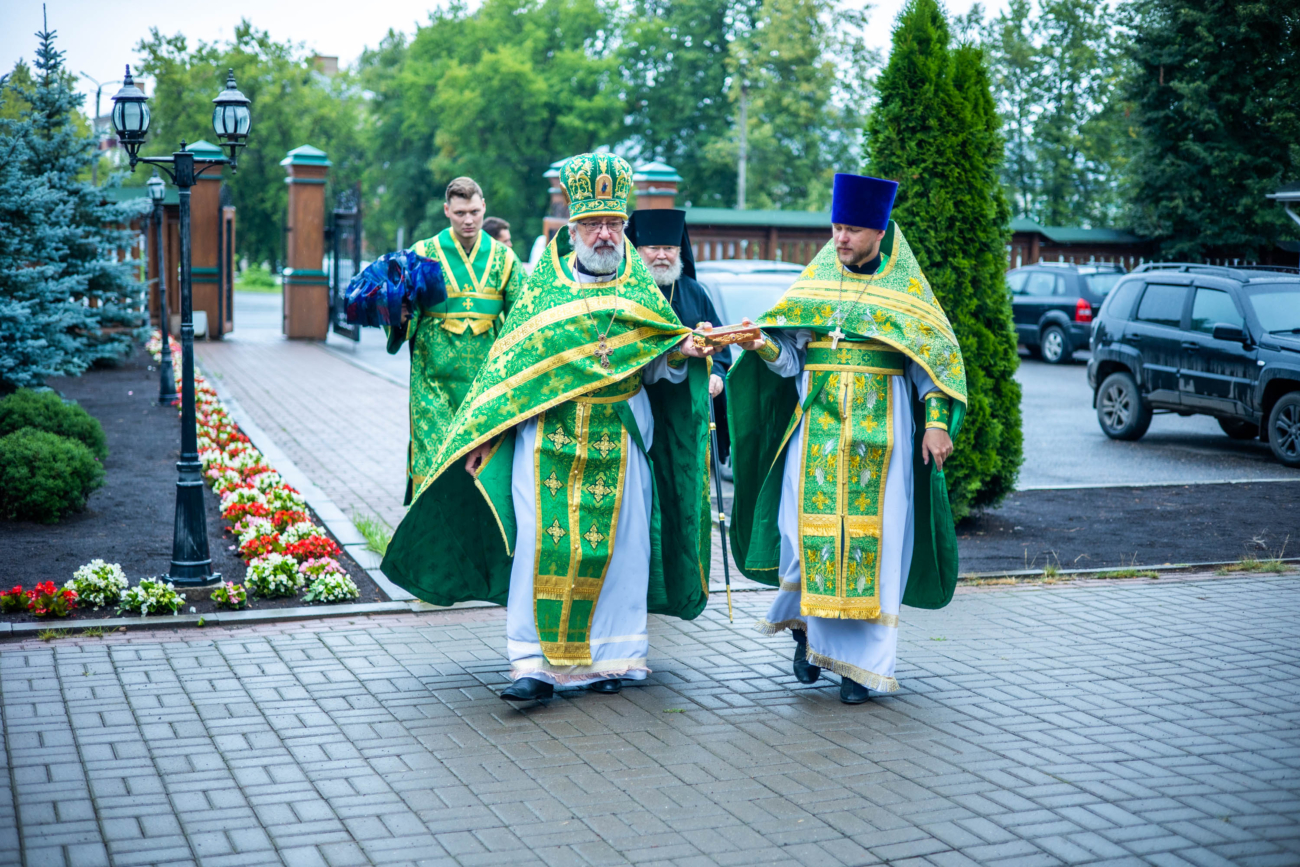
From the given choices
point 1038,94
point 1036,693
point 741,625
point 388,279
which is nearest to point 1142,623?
point 1036,693

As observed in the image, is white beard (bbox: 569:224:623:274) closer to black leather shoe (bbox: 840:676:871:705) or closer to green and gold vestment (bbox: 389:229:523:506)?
green and gold vestment (bbox: 389:229:523:506)

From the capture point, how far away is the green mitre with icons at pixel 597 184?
18.3ft

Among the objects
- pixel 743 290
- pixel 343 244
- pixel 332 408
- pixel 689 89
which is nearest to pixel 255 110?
pixel 689 89

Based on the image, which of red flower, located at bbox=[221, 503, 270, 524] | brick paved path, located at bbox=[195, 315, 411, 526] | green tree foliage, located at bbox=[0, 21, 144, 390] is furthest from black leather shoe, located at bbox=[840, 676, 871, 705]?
green tree foliage, located at bbox=[0, 21, 144, 390]

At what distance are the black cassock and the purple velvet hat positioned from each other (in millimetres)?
1500

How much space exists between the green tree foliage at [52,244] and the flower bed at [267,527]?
1.79 m

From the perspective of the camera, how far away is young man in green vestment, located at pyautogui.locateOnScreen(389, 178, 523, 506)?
24.3 feet

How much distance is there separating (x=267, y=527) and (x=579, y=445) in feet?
11.1

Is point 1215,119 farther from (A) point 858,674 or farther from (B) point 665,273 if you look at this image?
(A) point 858,674

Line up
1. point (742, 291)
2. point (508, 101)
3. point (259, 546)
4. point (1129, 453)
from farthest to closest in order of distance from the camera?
point (508, 101) < point (1129, 453) < point (742, 291) < point (259, 546)

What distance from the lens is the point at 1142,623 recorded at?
711 centimetres

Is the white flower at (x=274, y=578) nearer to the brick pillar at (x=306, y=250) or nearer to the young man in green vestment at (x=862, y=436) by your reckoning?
the young man in green vestment at (x=862, y=436)

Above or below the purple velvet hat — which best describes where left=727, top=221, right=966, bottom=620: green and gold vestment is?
below

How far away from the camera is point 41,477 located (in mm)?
8867
